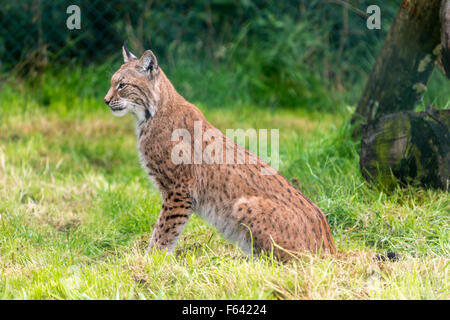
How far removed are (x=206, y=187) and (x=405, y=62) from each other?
2130 millimetres

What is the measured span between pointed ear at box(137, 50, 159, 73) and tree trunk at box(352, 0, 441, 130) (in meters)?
1.95

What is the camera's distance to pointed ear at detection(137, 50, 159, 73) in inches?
156

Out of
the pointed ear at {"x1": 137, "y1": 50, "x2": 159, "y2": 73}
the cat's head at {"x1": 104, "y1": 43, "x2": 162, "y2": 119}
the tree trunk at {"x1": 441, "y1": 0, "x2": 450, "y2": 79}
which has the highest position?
the tree trunk at {"x1": 441, "y1": 0, "x2": 450, "y2": 79}

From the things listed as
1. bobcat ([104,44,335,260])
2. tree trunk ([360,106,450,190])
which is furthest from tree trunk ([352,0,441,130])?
bobcat ([104,44,335,260])

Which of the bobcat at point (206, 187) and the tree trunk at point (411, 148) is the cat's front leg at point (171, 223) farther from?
the tree trunk at point (411, 148)

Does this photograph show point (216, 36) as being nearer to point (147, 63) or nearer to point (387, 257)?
point (147, 63)

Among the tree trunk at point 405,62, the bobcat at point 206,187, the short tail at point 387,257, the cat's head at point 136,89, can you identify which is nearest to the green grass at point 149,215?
the short tail at point 387,257

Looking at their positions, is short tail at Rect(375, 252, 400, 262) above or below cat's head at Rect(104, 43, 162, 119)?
below

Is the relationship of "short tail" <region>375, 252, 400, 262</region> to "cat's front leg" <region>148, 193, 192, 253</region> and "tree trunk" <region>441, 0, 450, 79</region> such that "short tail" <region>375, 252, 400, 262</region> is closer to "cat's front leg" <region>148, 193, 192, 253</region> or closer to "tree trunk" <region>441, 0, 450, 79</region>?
"cat's front leg" <region>148, 193, 192, 253</region>

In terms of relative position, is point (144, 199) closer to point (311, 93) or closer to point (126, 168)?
point (126, 168)

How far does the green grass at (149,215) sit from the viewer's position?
3059 mm
